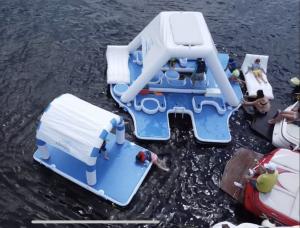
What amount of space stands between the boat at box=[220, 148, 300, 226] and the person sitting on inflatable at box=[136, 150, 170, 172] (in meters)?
2.43

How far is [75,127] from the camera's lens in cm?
1214

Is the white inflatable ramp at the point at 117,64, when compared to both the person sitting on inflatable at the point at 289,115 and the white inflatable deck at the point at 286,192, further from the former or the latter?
the white inflatable deck at the point at 286,192

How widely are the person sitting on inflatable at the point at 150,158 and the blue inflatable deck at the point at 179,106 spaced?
1177 millimetres

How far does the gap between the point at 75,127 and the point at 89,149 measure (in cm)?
96

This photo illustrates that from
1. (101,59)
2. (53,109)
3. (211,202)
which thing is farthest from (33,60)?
(211,202)

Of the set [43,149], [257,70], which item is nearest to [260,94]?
[257,70]

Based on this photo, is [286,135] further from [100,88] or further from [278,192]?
[100,88]

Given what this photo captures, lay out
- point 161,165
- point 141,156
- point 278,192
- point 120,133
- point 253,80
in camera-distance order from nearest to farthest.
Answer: point 278,192 → point 141,156 → point 120,133 → point 161,165 → point 253,80

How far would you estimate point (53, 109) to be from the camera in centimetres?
1252

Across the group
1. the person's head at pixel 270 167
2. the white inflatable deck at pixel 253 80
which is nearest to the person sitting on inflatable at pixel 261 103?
the white inflatable deck at pixel 253 80

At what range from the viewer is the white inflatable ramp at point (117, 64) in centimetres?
1707

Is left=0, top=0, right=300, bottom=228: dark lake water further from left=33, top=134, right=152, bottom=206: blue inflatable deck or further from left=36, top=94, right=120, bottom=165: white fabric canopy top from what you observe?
left=36, top=94, right=120, bottom=165: white fabric canopy top

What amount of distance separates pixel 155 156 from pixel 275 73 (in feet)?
31.1

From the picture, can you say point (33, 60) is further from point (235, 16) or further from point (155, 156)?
point (235, 16)
